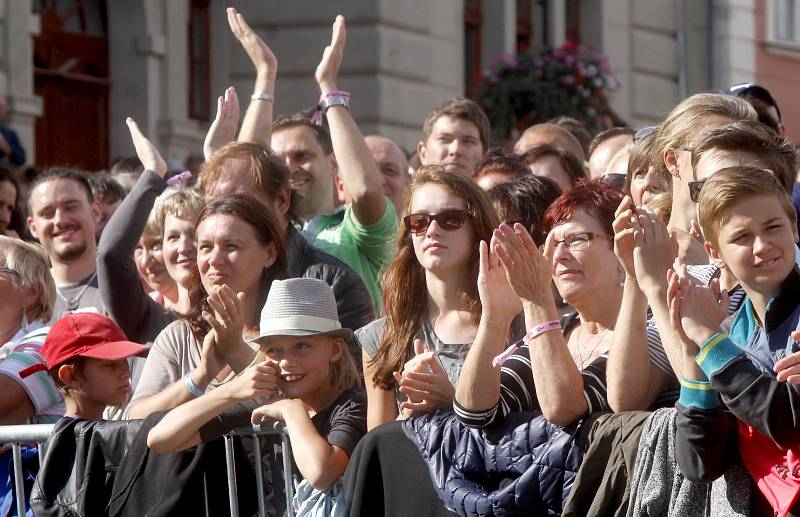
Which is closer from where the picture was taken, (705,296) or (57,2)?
(705,296)

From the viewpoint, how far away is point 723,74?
20.3m

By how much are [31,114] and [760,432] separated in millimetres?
9580

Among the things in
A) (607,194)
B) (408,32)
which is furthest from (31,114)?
(607,194)

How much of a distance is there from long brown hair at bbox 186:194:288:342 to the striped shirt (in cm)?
63

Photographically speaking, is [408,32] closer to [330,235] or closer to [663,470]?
[330,235]

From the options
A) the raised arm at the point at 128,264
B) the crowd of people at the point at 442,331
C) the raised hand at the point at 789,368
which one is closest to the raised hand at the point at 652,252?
the crowd of people at the point at 442,331

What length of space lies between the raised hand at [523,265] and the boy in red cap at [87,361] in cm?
171

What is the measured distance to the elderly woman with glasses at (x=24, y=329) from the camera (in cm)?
612

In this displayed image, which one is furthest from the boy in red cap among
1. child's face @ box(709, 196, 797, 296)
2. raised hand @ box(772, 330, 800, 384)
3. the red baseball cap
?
raised hand @ box(772, 330, 800, 384)

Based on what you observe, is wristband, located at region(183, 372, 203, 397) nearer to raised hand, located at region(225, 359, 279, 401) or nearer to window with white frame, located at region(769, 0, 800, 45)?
raised hand, located at region(225, 359, 279, 401)

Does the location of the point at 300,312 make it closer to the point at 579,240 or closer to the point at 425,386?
the point at 425,386

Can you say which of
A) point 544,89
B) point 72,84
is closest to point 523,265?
point 72,84

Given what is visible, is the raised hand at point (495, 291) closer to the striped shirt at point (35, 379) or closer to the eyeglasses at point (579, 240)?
the eyeglasses at point (579, 240)

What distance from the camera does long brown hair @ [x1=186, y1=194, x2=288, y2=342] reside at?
19.6ft
